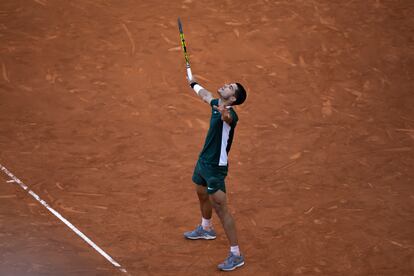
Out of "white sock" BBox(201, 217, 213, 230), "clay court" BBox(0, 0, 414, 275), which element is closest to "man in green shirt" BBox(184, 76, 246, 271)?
"white sock" BBox(201, 217, 213, 230)

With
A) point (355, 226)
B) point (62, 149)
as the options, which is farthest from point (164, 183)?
point (355, 226)

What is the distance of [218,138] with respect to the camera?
935 centimetres

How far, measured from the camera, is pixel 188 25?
15828 millimetres

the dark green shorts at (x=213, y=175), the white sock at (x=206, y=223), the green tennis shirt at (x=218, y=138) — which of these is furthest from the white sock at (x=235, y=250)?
the green tennis shirt at (x=218, y=138)

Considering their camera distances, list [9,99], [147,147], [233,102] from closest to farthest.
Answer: [233,102] < [147,147] < [9,99]

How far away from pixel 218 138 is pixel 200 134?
3329 millimetres

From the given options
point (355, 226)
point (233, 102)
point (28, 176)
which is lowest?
point (355, 226)

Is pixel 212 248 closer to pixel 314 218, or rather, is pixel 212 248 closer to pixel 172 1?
pixel 314 218

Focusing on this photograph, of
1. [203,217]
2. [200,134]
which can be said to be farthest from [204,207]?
[200,134]

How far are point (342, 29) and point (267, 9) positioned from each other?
1661 millimetres

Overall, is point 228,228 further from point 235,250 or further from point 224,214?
point 235,250

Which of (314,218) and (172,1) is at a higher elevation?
(172,1)

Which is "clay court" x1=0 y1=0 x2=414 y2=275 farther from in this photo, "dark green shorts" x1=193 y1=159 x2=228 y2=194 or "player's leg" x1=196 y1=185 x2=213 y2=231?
"dark green shorts" x1=193 y1=159 x2=228 y2=194

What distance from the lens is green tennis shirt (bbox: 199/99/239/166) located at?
9.28 m
